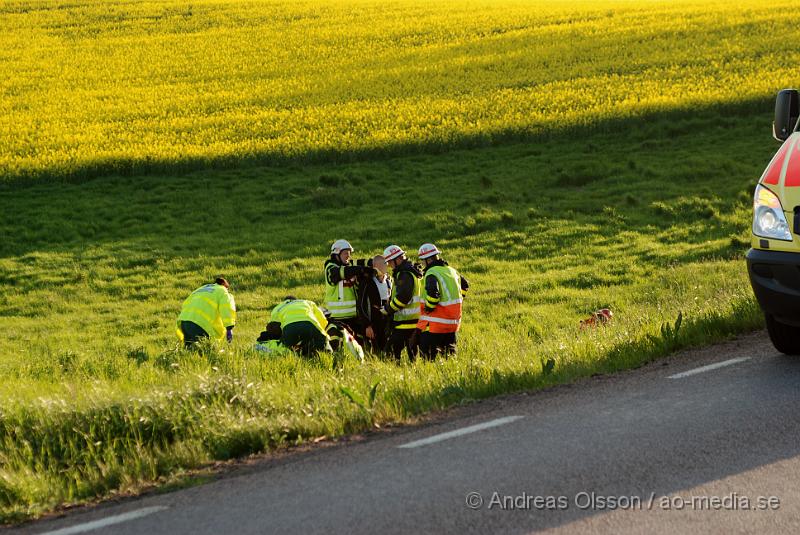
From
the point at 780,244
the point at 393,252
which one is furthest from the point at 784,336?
the point at 393,252

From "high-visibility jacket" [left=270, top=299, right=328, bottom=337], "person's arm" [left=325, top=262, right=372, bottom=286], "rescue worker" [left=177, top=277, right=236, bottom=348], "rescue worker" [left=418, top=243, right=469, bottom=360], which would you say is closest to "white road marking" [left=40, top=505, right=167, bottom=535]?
"high-visibility jacket" [left=270, top=299, right=328, bottom=337]

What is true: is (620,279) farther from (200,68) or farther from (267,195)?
(200,68)

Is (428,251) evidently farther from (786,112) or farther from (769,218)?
(769,218)

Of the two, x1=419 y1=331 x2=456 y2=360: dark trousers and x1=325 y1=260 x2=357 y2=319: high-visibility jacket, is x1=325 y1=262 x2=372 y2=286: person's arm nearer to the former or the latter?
x1=325 y1=260 x2=357 y2=319: high-visibility jacket

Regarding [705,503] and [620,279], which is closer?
[705,503]

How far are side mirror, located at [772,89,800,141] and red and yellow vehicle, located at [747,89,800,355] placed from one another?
1.96ft

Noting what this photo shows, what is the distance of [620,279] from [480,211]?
23.7 feet

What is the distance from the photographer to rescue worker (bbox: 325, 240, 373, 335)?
14.8 meters

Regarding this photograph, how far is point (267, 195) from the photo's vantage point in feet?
104

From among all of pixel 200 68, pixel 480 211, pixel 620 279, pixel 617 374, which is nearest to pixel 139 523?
pixel 617 374

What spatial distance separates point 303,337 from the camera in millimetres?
12297

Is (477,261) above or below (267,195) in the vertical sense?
below

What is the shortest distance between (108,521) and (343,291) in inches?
348

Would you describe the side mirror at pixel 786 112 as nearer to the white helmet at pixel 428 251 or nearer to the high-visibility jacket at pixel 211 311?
the white helmet at pixel 428 251
